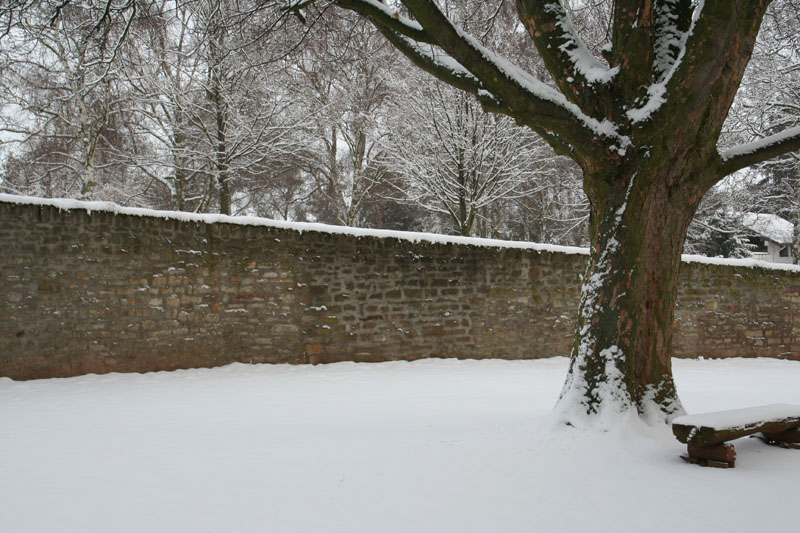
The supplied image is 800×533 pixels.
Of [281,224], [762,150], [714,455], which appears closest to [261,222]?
[281,224]

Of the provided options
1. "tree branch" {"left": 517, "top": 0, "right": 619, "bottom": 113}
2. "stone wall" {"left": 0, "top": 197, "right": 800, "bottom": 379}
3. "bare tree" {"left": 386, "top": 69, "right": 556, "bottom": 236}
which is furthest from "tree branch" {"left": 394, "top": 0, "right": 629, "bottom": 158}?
"bare tree" {"left": 386, "top": 69, "right": 556, "bottom": 236}

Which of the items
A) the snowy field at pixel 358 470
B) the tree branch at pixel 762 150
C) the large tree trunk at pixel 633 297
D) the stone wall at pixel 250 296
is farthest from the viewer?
the stone wall at pixel 250 296

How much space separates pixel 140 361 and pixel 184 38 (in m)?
9.90

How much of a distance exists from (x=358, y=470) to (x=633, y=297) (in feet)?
7.49

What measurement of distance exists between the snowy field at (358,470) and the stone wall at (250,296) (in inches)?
48.7

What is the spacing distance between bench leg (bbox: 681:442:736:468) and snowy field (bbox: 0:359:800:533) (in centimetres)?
9

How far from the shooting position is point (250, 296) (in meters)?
7.38

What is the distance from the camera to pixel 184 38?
13133 millimetres

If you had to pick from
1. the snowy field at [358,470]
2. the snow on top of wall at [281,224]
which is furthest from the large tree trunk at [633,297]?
the snow on top of wall at [281,224]

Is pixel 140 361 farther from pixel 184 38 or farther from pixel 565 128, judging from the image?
pixel 184 38

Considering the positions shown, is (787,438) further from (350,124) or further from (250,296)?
(350,124)

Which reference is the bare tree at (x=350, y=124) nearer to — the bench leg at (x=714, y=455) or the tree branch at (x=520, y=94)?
the tree branch at (x=520, y=94)

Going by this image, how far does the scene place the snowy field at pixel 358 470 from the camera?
2.36m

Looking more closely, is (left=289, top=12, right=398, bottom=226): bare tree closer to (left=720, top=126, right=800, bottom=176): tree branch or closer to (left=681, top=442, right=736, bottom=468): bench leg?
(left=720, top=126, right=800, bottom=176): tree branch
